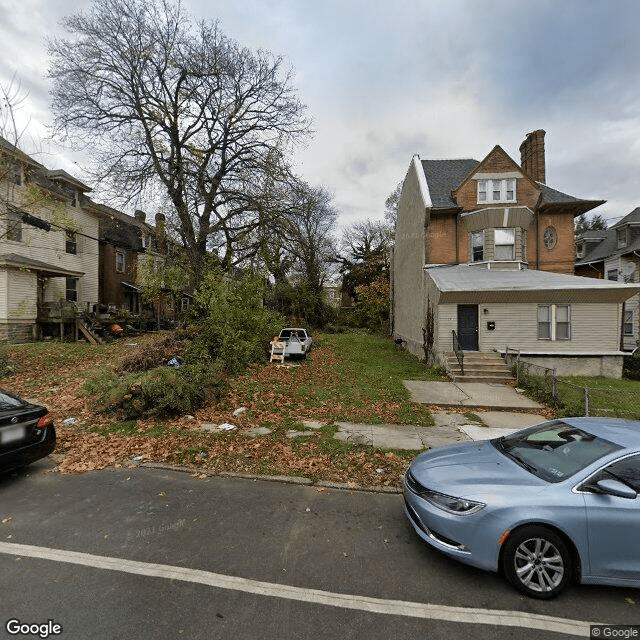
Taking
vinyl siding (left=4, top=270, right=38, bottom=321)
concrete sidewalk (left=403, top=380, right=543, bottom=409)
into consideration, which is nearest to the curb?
concrete sidewalk (left=403, top=380, right=543, bottom=409)

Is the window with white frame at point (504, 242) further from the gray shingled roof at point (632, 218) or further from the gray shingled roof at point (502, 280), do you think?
the gray shingled roof at point (632, 218)

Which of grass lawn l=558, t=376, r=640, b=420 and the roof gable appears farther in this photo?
the roof gable

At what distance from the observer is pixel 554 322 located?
14.5m

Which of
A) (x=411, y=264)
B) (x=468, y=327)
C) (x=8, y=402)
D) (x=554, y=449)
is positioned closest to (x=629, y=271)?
(x=411, y=264)

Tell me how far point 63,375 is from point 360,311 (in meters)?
27.6

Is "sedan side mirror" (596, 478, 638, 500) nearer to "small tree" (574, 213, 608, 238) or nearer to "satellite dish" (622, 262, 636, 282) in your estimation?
"satellite dish" (622, 262, 636, 282)

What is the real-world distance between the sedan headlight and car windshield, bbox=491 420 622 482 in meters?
0.78

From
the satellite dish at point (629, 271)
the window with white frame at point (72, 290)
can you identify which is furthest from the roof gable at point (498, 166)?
the window with white frame at point (72, 290)

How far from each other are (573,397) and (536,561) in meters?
8.44

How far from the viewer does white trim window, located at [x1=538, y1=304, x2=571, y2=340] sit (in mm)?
14461

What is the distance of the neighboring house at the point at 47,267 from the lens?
58.8ft

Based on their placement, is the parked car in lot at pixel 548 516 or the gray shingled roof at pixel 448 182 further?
the gray shingled roof at pixel 448 182

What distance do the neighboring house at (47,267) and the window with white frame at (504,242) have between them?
20.5m

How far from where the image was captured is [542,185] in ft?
60.4
